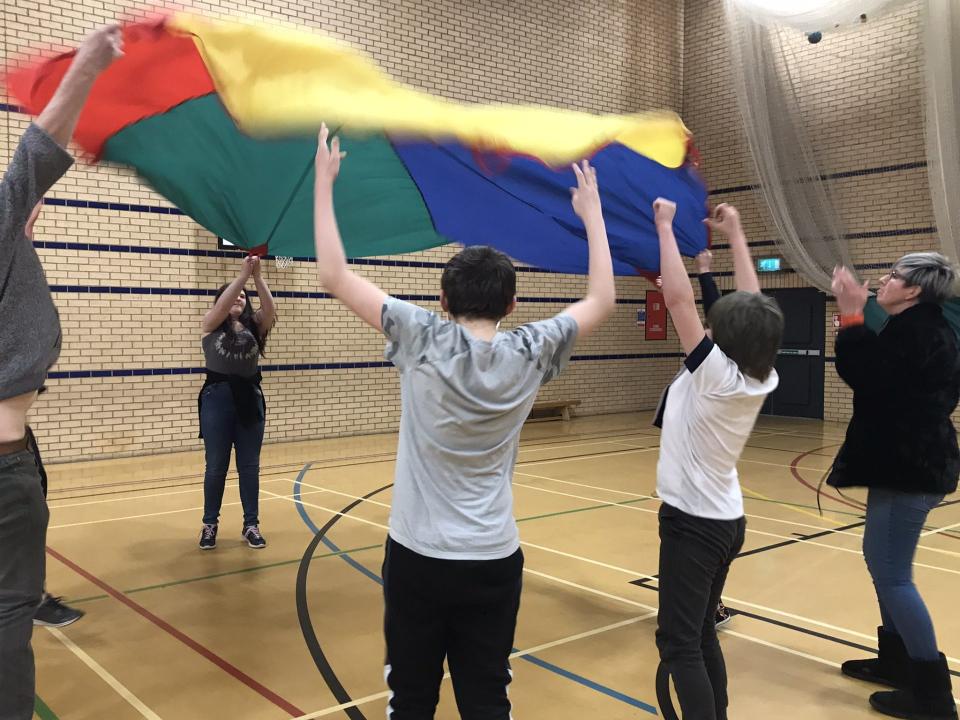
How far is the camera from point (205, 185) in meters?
3.76

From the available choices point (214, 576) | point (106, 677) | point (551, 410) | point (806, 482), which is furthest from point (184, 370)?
point (806, 482)

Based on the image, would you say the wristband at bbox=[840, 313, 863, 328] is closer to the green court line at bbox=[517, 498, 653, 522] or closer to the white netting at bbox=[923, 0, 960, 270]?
the green court line at bbox=[517, 498, 653, 522]

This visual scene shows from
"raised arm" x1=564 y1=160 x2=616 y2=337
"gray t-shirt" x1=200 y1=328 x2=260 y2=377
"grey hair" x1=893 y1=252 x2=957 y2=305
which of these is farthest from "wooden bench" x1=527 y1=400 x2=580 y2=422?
"raised arm" x1=564 y1=160 x2=616 y2=337

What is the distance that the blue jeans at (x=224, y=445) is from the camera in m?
5.03

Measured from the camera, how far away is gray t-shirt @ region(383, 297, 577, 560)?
6.31ft

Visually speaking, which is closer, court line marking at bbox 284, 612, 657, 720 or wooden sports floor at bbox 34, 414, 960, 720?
court line marking at bbox 284, 612, 657, 720

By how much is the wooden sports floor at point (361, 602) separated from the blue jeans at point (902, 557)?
1.17 ft

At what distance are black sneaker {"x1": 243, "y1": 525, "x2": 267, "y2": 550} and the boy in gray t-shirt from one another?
11.1 feet

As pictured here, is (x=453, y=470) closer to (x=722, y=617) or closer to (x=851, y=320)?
(x=851, y=320)

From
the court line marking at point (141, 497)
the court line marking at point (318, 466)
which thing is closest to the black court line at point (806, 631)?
the court line marking at point (141, 497)

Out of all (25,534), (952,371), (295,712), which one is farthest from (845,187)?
(25,534)

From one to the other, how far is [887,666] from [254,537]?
141 inches

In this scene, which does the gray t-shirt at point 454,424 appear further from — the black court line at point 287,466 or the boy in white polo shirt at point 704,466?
the black court line at point 287,466

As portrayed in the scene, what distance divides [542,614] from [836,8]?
8747 mm
